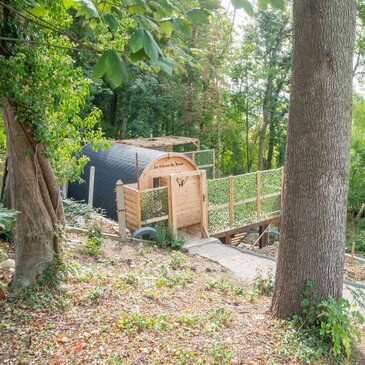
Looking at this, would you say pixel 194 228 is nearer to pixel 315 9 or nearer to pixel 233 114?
pixel 315 9

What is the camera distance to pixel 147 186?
35.4 ft

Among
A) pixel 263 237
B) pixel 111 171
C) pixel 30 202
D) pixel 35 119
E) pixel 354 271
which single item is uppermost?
pixel 35 119

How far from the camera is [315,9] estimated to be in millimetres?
3826

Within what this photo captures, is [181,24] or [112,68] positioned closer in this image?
[112,68]

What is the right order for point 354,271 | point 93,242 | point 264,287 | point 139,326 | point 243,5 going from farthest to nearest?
point 354,271 < point 93,242 < point 264,287 < point 139,326 < point 243,5

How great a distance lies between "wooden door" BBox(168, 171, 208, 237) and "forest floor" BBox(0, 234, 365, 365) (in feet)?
12.4

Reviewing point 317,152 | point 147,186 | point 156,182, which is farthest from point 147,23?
point 156,182

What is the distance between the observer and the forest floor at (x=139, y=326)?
3.47 m

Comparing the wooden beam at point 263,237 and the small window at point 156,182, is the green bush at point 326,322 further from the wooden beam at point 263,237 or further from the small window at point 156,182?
the wooden beam at point 263,237

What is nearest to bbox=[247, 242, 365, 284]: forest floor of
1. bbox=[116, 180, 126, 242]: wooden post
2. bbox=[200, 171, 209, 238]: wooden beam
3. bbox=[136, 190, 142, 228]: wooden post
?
bbox=[200, 171, 209, 238]: wooden beam

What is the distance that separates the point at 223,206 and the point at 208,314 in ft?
19.6

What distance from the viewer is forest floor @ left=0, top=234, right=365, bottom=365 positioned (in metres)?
3.47

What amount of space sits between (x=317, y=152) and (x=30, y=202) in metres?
2.88

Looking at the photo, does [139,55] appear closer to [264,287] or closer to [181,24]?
[181,24]
